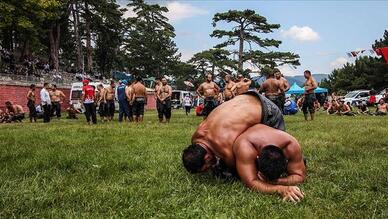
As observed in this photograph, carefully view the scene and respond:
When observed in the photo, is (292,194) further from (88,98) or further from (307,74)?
(88,98)

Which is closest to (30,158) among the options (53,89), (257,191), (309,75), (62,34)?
(257,191)

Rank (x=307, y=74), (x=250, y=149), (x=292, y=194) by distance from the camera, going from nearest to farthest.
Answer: (x=292, y=194)
(x=250, y=149)
(x=307, y=74)

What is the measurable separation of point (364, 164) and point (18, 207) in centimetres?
404

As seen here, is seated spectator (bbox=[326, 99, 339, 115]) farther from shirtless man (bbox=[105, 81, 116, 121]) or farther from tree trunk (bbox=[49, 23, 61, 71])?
tree trunk (bbox=[49, 23, 61, 71])

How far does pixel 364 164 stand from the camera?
240 inches

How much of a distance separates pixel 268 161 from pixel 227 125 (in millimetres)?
710

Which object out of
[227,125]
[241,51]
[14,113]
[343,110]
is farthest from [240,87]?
[241,51]

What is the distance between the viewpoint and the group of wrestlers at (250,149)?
4.58 metres

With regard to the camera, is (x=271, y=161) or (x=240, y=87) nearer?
(x=271, y=161)

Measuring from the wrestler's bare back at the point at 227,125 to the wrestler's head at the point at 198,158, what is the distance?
0.08m

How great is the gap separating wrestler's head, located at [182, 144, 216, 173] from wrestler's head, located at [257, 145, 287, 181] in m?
0.63

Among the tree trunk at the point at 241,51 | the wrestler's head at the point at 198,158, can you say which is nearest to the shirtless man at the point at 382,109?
the wrestler's head at the point at 198,158

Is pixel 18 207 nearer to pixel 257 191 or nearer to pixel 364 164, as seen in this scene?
pixel 257 191

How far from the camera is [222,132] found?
197 inches
